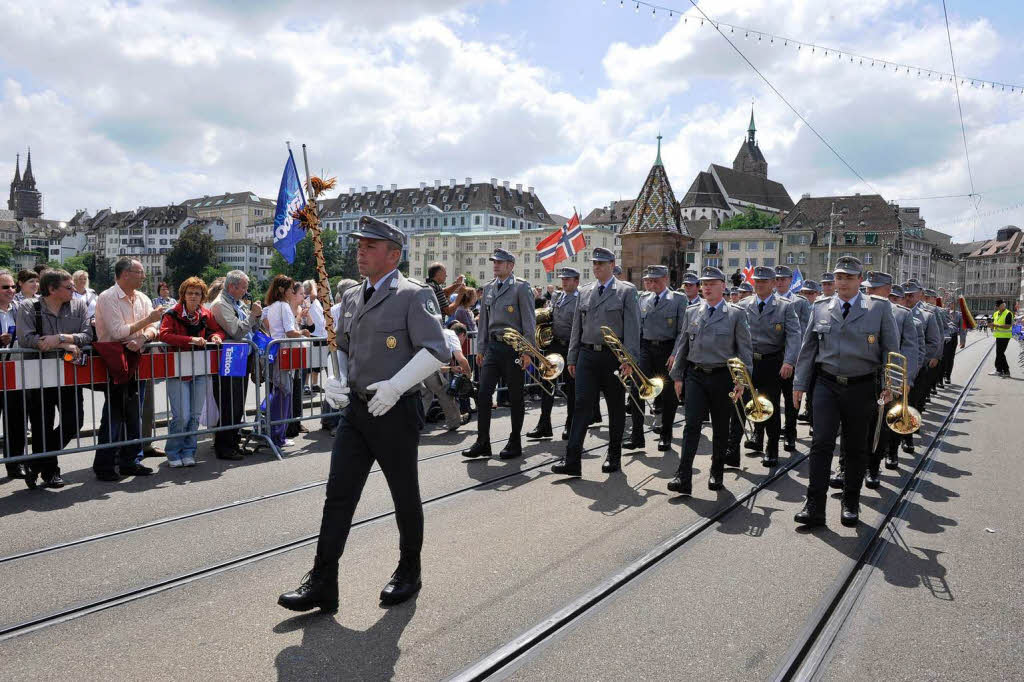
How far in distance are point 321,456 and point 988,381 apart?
64.2 feet

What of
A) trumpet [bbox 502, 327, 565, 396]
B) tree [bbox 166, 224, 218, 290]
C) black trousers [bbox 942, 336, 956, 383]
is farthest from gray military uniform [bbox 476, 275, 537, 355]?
tree [bbox 166, 224, 218, 290]

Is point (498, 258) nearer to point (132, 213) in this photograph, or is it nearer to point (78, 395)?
point (78, 395)

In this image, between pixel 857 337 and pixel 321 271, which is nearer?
pixel 321 271

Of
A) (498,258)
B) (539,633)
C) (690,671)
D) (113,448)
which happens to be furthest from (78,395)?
(690,671)

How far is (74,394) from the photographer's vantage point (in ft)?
25.1

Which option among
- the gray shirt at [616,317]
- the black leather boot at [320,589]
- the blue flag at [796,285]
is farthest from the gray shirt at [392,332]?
the blue flag at [796,285]

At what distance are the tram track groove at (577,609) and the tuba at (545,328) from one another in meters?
4.72

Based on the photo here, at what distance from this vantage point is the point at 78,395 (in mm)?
7820

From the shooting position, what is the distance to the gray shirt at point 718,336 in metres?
7.38

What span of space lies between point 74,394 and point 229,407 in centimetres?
165

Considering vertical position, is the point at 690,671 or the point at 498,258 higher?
the point at 498,258

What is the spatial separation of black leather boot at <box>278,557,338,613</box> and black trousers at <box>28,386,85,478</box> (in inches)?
168

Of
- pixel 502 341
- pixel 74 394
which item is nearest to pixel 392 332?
pixel 502 341

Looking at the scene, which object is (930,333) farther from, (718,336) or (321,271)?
(321,271)
